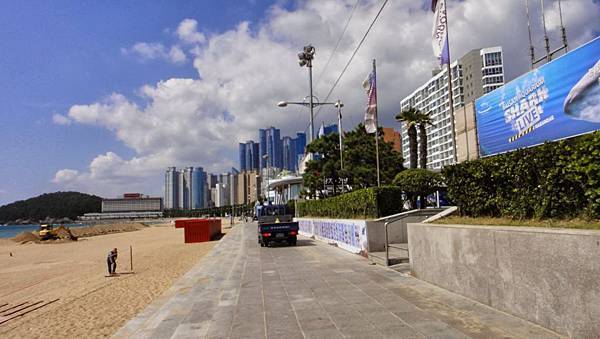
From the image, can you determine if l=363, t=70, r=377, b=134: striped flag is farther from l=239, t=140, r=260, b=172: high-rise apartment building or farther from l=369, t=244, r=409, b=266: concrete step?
l=239, t=140, r=260, b=172: high-rise apartment building

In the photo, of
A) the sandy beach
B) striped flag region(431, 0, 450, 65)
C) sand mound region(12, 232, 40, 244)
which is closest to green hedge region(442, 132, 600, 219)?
striped flag region(431, 0, 450, 65)

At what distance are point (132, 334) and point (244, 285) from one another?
14.3ft

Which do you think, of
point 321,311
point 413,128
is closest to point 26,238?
point 413,128

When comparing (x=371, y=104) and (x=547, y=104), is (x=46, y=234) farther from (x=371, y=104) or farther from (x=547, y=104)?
(x=547, y=104)

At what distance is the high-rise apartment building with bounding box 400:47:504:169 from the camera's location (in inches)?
4341

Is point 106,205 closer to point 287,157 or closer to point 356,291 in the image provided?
point 287,157

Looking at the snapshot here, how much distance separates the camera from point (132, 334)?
6672 mm

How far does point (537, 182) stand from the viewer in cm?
692

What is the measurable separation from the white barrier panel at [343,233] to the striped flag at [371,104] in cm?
428

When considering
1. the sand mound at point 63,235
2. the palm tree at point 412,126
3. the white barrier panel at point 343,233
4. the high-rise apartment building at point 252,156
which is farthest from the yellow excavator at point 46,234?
the high-rise apartment building at point 252,156

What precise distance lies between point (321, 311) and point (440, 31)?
10.2 m

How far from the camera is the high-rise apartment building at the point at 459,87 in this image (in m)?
110

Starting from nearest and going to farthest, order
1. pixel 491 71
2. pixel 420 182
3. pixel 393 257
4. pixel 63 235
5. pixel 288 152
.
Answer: pixel 393 257, pixel 420 182, pixel 63 235, pixel 491 71, pixel 288 152

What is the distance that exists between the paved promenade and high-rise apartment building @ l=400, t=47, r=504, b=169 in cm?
9498
